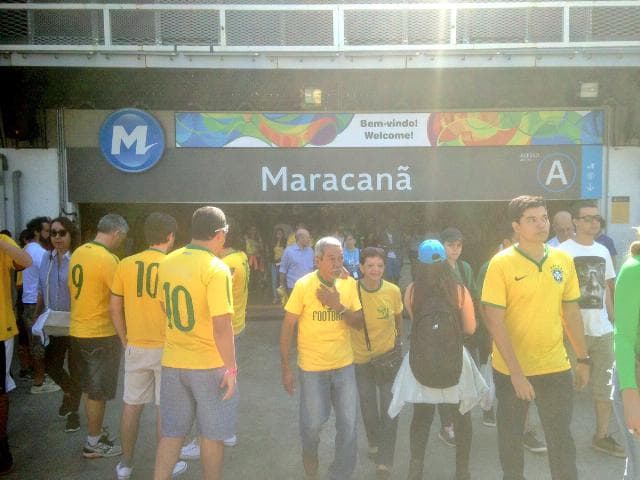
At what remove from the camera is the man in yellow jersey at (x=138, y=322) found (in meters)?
4.13

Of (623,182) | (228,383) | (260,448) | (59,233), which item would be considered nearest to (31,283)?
(59,233)

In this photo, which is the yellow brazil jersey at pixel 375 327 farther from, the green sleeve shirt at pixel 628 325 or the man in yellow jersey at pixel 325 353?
the green sleeve shirt at pixel 628 325

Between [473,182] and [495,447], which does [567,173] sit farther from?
[495,447]

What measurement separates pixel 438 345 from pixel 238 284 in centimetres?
192

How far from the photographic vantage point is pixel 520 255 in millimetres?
3381

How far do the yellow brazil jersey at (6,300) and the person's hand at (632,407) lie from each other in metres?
4.17

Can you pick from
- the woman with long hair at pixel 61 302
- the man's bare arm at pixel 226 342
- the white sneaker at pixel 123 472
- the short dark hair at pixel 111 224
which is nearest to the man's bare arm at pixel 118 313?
the short dark hair at pixel 111 224

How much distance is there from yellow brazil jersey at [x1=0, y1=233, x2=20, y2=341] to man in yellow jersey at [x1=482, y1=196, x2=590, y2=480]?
139 inches

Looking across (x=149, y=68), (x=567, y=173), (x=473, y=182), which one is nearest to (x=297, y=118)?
(x=149, y=68)

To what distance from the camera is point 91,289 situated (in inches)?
177

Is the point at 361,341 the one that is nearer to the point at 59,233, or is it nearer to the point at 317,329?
the point at 317,329

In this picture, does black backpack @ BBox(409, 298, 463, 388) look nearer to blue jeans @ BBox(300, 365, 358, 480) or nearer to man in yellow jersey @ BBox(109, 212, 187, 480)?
blue jeans @ BBox(300, 365, 358, 480)

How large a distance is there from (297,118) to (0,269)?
268 inches

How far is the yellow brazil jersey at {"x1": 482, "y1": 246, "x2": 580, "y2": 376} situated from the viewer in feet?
10.9
